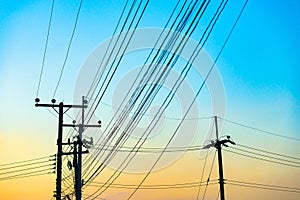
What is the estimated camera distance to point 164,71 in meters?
9.10

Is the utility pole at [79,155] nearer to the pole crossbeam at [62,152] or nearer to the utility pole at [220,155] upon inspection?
the pole crossbeam at [62,152]

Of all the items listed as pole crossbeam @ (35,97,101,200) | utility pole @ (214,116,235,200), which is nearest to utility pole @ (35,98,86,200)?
pole crossbeam @ (35,97,101,200)

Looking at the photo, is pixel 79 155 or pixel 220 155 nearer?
pixel 79 155

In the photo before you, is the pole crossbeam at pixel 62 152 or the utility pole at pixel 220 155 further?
the utility pole at pixel 220 155

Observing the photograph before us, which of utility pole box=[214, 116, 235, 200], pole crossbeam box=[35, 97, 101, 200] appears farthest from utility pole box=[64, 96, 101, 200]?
utility pole box=[214, 116, 235, 200]

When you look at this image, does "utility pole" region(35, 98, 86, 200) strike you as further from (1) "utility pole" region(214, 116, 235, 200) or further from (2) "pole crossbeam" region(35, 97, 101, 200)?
(1) "utility pole" region(214, 116, 235, 200)

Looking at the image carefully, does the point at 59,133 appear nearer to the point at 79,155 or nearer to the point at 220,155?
the point at 79,155

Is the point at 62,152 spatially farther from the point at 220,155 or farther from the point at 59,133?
the point at 220,155

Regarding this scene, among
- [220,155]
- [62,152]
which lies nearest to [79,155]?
[62,152]

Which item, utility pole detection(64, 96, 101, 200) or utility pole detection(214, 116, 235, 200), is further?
utility pole detection(214, 116, 235, 200)

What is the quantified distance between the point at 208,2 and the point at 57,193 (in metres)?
16.8

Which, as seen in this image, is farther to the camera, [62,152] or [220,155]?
[220,155]

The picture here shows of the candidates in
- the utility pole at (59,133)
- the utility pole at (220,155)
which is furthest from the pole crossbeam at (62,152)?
the utility pole at (220,155)

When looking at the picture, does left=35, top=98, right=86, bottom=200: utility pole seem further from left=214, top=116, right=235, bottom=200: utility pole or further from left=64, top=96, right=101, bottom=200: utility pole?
left=214, top=116, right=235, bottom=200: utility pole
